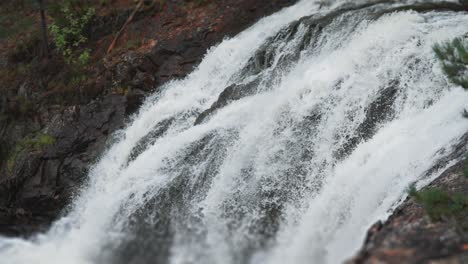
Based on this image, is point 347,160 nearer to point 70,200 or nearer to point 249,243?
point 249,243

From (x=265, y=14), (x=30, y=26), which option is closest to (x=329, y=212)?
(x=265, y=14)

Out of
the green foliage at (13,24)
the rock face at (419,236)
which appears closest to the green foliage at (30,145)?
the green foliage at (13,24)

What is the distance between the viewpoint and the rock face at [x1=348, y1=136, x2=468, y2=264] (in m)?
4.25

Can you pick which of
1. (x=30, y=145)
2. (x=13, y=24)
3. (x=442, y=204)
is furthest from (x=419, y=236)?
(x=13, y=24)

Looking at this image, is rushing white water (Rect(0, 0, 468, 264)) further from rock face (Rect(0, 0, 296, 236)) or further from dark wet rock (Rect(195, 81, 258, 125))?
rock face (Rect(0, 0, 296, 236))

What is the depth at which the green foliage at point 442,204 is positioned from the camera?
17.7ft

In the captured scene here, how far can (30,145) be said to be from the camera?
470 inches

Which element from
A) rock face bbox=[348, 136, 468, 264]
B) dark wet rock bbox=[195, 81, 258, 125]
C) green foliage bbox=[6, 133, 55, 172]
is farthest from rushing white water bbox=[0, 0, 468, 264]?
green foliage bbox=[6, 133, 55, 172]

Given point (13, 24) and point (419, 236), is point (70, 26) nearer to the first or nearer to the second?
point (13, 24)

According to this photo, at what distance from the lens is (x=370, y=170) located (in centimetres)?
730

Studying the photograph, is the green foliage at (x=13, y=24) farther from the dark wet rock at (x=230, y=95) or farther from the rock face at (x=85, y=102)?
the dark wet rock at (x=230, y=95)

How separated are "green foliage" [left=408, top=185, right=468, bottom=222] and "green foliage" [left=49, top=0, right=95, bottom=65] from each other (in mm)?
Result: 11368

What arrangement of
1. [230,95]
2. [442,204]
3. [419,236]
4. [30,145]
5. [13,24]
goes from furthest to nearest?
[13,24], [30,145], [230,95], [442,204], [419,236]

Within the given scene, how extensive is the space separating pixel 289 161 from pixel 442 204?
308 cm
